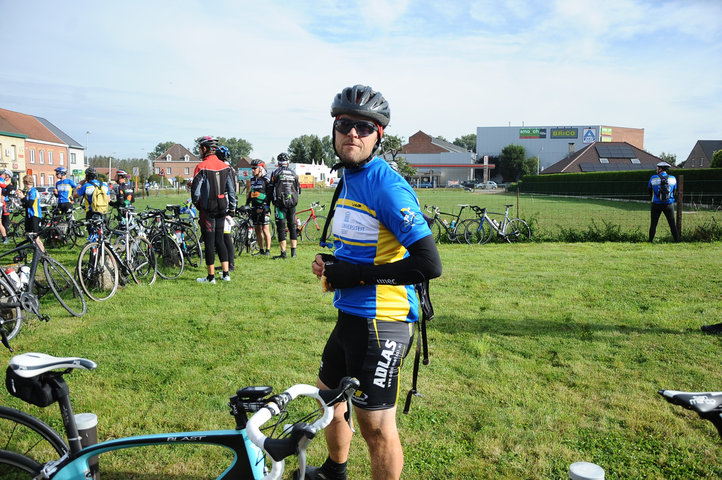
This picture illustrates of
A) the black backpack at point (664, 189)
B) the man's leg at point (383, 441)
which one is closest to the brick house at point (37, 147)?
the black backpack at point (664, 189)

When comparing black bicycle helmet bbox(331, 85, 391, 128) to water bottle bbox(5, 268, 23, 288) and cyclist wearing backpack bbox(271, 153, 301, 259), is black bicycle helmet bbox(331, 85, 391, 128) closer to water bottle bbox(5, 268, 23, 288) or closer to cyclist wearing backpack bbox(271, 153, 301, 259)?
water bottle bbox(5, 268, 23, 288)

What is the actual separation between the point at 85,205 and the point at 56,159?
68418 millimetres

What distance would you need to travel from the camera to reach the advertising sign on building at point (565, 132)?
91625 millimetres

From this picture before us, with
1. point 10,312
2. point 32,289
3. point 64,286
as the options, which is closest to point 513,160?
point 64,286

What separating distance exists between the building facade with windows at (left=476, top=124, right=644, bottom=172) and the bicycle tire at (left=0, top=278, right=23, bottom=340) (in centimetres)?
9077

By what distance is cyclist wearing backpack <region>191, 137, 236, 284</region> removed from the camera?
788cm

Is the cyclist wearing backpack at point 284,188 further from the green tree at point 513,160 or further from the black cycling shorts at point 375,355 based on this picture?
the green tree at point 513,160

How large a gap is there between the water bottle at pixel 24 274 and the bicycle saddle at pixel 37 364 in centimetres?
462

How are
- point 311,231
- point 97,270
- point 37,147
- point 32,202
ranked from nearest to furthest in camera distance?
point 97,270
point 32,202
point 311,231
point 37,147

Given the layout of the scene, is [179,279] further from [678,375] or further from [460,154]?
[460,154]

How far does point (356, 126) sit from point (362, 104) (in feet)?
0.35

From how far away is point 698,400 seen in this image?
1.65 meters

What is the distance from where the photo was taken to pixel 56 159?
68.2 metres

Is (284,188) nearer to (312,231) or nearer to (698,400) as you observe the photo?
(312,231)
